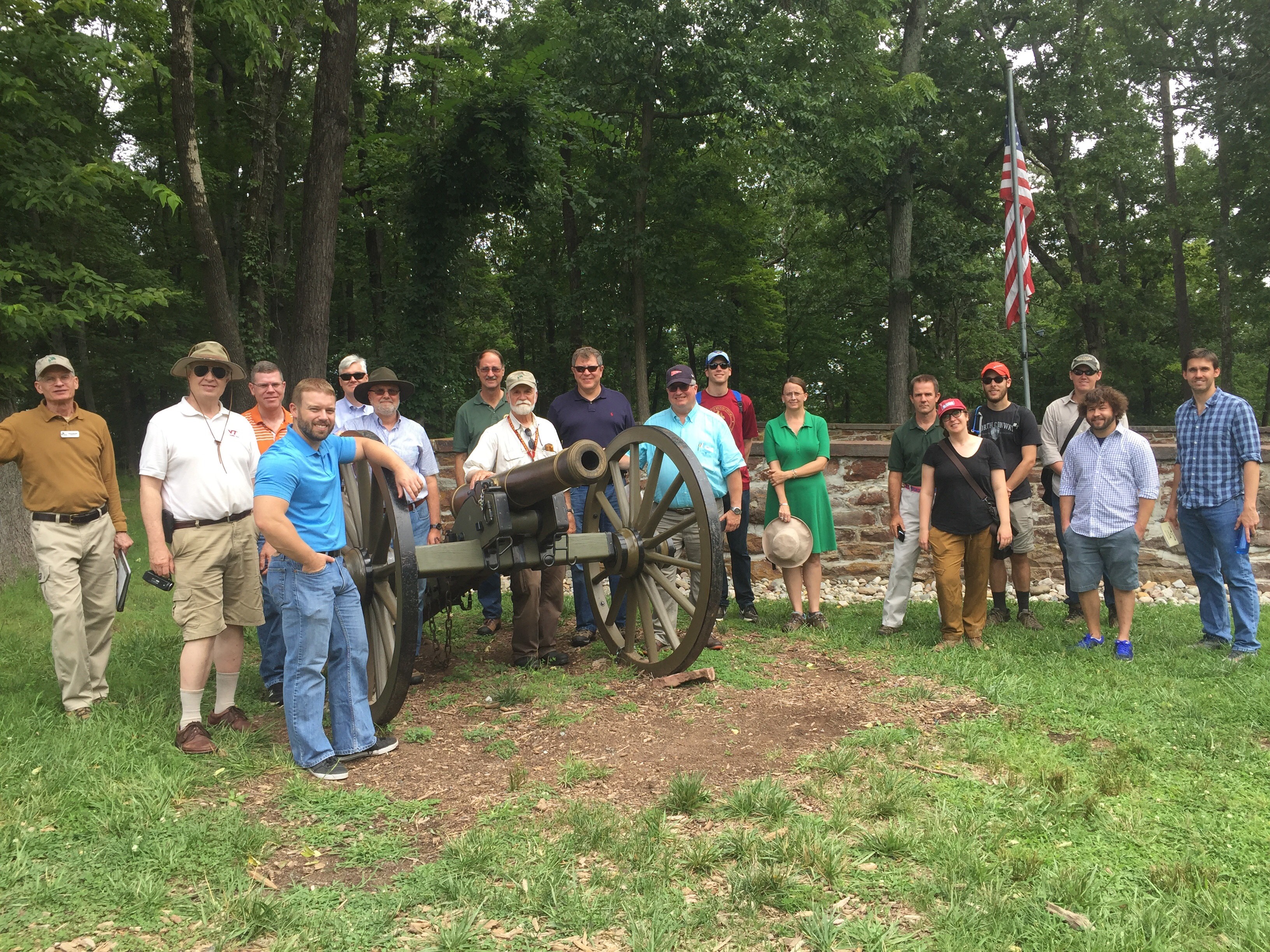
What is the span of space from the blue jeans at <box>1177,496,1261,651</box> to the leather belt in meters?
6.28

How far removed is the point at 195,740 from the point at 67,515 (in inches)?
56.4

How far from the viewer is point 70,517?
4.78 metres

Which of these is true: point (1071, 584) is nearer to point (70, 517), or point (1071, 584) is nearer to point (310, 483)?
point (310, 483)

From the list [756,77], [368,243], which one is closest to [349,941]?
[756,77]

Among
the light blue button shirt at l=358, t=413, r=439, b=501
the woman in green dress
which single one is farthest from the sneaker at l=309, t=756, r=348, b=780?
the woman in green dress

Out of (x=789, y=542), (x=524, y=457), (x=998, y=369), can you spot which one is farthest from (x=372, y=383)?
(x=998, y=369)

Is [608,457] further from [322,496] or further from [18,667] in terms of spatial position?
[18,667]

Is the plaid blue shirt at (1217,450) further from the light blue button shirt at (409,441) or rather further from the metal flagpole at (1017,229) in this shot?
the light blue button shirt at (409,441)

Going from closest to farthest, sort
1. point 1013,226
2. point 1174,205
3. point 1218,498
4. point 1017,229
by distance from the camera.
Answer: point 1218,498
point 1017,229
point 1013,226
point 1174,205

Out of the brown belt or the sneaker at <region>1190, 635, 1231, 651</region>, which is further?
the sneaker at <region>1190, 635, 1231, 651</region>

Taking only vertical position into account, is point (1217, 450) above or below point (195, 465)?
below

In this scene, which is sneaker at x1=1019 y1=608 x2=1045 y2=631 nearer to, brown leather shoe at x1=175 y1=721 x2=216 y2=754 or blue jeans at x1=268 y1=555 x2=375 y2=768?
blue jeans at x1=268 y1=555 x2=375 y2=768

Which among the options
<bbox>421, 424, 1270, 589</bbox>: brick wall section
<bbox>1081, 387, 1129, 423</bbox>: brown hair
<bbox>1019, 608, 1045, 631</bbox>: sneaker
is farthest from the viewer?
<bbox>421, 424, 1270, 589</bbox>: brick wall section

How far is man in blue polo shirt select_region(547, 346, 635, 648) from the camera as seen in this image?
6.05 metres
